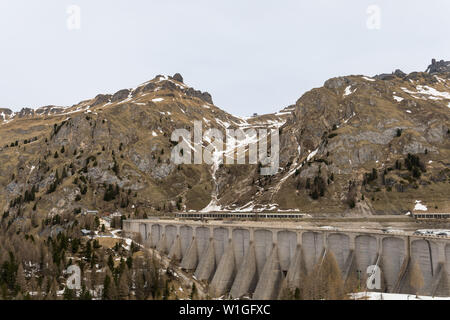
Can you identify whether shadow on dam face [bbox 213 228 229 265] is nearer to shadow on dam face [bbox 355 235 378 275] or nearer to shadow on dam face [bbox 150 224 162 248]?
shadow on dam face [bbox 150 224 162 248]

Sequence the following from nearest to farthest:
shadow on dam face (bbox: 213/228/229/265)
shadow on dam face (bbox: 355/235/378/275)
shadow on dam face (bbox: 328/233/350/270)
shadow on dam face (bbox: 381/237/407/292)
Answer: shadow on dam face (bbox: 381/237/407/292) → shadow on dam face (bbox: 355/235/378/275) → shadow on dam face (bbox: 328/233/350/270) → shadow on dam face (bbox: 213/228/229/265)

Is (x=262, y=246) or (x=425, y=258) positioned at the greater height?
(x=425, y=258)

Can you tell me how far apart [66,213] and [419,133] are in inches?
7303

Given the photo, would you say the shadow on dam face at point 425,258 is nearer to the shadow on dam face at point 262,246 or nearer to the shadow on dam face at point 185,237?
the shadow on dam face at point 262,246

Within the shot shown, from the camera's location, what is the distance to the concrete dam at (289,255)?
58.4 meters

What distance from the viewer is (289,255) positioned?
84.4 metres

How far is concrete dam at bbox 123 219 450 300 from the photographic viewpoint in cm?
5841

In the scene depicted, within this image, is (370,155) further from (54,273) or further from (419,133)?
(54,273)

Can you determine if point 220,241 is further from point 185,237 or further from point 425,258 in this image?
point 425,258

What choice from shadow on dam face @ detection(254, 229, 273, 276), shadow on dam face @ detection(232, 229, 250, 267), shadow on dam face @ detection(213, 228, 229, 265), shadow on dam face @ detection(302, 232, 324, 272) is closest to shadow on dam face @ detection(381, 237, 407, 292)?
shadow on dam face @ detection(302, 232, 324, 272)

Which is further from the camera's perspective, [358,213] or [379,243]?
[358,213]

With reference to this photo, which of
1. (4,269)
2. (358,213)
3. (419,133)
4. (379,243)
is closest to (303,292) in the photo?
(379,243)

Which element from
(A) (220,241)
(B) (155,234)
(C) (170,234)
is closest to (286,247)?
(A) (220,241)
